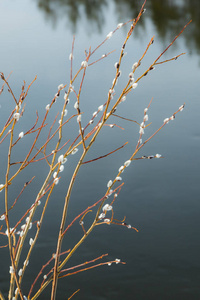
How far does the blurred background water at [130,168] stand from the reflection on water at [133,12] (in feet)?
0.20

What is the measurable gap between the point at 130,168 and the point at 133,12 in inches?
211

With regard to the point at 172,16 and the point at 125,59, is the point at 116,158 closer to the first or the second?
the point at 125,59

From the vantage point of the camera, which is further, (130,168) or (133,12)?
(133,12)

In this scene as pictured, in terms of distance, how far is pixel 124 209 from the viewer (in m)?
3.29

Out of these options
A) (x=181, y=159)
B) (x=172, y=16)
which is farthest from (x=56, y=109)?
(x=172, y=16)

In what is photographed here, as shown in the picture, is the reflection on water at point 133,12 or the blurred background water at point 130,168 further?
the reflection on water at point 133,12

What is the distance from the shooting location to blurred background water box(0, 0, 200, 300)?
2.71 m

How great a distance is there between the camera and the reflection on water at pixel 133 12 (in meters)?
7.56

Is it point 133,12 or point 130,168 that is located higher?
point 133,12

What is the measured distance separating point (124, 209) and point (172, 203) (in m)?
0.35

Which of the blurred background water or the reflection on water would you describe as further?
the reflection on water

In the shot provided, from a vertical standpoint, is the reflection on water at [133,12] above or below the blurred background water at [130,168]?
above

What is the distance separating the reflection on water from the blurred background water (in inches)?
2.4

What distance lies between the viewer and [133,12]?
856 centimetres
